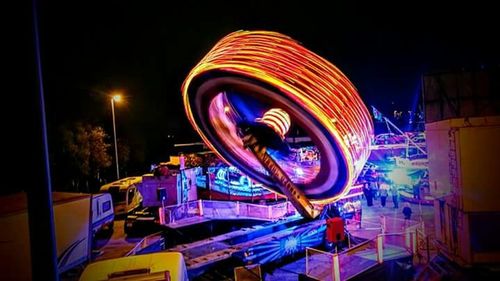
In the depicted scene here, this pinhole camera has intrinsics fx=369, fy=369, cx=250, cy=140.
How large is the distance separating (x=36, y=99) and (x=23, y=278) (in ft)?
23.6

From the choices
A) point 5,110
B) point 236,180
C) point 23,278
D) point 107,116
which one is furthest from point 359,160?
point 107,116

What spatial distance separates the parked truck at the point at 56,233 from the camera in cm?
1093

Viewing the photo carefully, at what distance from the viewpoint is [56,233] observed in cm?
1357

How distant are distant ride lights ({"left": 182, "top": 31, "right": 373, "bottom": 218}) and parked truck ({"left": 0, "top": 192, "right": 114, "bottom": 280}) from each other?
19.4 feet

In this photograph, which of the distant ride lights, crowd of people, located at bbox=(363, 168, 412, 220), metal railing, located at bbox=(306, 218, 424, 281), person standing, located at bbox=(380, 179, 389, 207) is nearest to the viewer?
the distant ride lights

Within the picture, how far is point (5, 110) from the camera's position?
103 ft

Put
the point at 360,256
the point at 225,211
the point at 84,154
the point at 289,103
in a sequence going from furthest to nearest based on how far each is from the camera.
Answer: the point at 84,154
the point at 225,211
the point at 360,256
the point at 289,103

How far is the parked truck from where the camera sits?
10932 mm

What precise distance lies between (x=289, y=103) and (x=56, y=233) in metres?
9.72

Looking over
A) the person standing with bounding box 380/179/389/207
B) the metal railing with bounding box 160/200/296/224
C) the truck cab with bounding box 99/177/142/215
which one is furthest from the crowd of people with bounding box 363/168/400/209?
the truck cab with bounding box 99/177/142/215

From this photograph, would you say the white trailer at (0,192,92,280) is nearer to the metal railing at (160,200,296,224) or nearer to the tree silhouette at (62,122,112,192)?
the metal railing at (160,200,296,224)

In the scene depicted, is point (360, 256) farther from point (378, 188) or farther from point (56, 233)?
point (378, 188)

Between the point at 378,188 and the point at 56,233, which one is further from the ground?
the point at 56,233

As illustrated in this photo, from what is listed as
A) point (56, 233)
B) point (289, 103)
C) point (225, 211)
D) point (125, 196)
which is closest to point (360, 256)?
point (289, 103)
